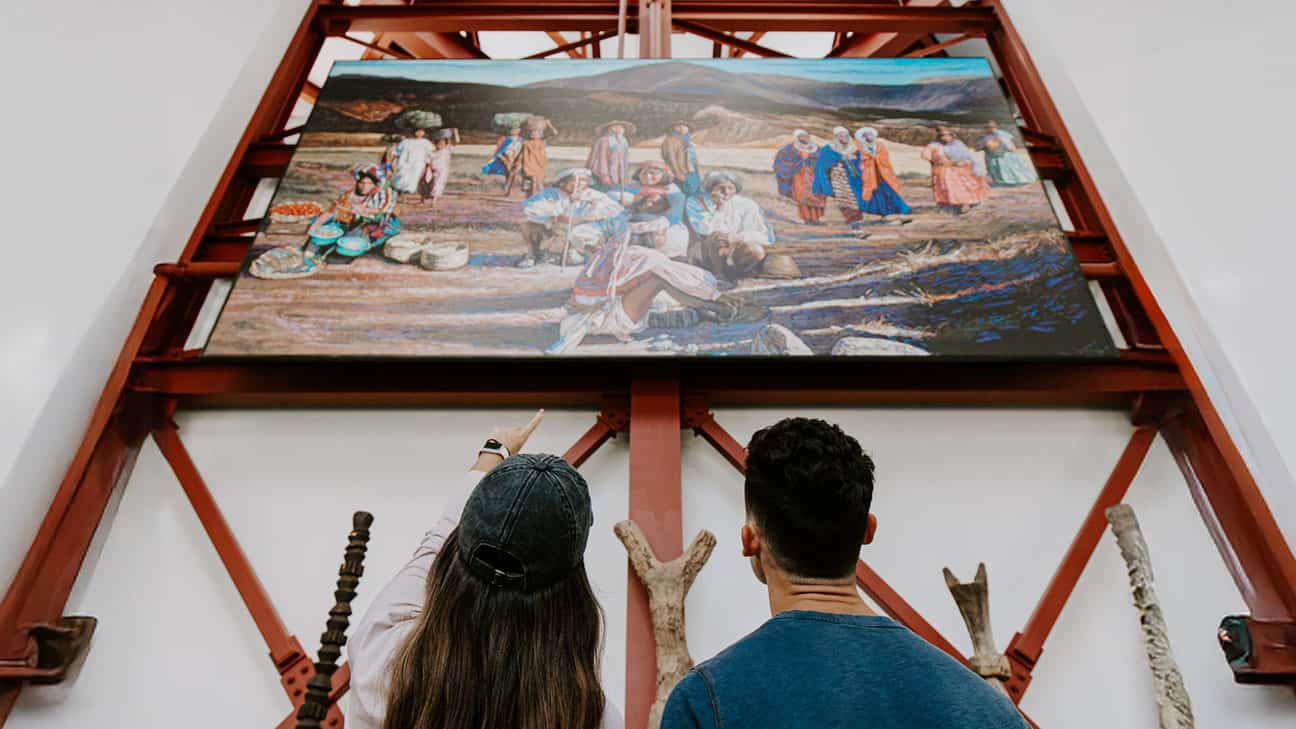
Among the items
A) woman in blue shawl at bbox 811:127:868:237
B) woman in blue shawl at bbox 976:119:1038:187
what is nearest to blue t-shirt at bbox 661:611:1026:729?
woman in blue shawl at bbox 811:127:868:237

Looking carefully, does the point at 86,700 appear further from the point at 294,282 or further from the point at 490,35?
the point at 490,35

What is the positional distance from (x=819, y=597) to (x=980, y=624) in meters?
1.85

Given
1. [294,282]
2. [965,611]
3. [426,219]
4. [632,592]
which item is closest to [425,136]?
[426,219]

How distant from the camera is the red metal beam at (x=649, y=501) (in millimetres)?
3264

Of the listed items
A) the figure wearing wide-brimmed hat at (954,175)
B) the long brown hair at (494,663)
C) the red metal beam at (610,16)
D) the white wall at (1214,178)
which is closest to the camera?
the long brown hair at (494,663)

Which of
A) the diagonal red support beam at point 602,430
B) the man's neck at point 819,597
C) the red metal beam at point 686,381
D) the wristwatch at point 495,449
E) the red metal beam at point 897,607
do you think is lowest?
the man's neck at point 819,597

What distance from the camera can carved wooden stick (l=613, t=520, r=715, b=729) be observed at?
313cm

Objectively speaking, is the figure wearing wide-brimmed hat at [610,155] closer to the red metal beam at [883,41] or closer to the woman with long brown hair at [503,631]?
the red metal beam at [883,41]

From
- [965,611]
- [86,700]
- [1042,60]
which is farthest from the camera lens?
[1042,60]

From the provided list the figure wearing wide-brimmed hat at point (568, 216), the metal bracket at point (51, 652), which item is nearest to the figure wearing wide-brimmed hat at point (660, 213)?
the figure wearing wide-brimmed hat at point (568, 216)

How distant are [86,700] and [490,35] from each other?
727 centimetres

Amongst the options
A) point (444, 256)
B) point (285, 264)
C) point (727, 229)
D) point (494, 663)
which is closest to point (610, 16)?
point (727, 229)

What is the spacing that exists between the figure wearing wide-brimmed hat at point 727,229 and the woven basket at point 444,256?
4.48 ft

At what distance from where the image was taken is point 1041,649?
11.2 ft
